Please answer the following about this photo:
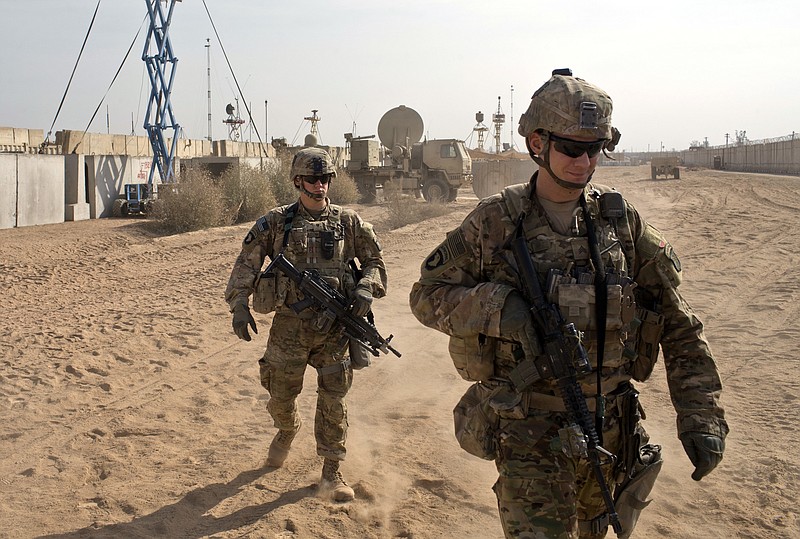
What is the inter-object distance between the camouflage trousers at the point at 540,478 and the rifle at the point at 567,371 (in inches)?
4.0

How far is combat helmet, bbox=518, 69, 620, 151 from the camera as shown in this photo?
254 centimetres

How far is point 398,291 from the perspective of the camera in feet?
33.8

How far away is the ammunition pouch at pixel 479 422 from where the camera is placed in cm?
263

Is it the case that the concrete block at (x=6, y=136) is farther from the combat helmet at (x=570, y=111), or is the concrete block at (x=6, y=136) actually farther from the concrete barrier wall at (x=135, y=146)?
the combat helmet at (x=570, y=111)

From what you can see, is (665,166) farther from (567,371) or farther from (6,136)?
(567,371)

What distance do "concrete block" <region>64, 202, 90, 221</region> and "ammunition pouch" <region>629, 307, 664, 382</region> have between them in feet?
58.3

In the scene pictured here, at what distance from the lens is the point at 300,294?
450cm

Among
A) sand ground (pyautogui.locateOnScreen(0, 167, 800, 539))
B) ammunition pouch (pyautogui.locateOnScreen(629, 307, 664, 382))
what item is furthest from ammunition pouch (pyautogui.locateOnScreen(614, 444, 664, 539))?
sand ground (pyautogui.locateOnScreen(0, 167, 800, 539))

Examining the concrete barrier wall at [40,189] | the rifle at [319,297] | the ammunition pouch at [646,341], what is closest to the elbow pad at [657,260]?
the ammunition pouch at [646,341]

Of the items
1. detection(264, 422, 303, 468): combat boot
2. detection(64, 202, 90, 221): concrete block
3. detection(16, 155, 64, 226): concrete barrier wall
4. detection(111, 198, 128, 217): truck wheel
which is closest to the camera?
detection(264, 422, 303, 468): combat boot

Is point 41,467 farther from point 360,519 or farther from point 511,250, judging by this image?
point 511,250

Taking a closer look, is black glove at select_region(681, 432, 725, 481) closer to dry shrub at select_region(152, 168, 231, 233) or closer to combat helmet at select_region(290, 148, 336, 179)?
combat helmet at select_region(290, 148, 336, 179)

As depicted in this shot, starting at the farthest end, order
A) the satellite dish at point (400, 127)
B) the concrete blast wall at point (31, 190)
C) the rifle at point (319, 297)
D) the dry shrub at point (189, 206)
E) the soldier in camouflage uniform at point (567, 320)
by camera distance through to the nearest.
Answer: the satellite dish at point (400, 127)
the dry shrub at point (189, 206)
the concrete blast wall at point (31, 190)
the rifle at point (319, 297)
the soldier in camouflage uniform at point (567, 320)

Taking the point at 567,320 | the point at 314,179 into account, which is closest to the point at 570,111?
the point at 567,320
